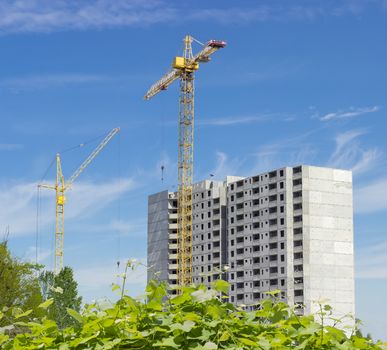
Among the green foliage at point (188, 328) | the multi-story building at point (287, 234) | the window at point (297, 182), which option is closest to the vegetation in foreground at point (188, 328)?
the green foliage at point (188, 328)

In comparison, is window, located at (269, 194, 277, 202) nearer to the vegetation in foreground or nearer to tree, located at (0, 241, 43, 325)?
tree, located at (0, 241, 43, 325)

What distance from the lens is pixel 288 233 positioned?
103250 mm

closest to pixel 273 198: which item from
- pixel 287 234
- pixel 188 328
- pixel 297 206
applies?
pixel 297 206

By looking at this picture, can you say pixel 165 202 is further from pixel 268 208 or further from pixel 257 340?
pixel 257 340

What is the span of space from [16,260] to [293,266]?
6905cm

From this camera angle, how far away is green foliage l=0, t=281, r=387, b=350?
442 cm

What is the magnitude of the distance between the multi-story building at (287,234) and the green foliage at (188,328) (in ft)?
317

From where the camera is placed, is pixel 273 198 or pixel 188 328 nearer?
pixel 188 328

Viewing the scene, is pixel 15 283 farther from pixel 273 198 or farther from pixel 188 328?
pixel 273 198

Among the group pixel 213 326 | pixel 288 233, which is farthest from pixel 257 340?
pixel 288 233

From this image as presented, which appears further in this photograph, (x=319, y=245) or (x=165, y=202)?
(x=165, y=202)

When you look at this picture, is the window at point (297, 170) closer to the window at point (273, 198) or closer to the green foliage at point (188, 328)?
the window at point (273, 198)

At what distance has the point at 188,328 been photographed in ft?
14.1

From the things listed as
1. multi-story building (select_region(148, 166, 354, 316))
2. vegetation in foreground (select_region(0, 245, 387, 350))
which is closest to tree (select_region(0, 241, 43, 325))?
vegetation in foreground (select_region(0, 245, 387, 350))
